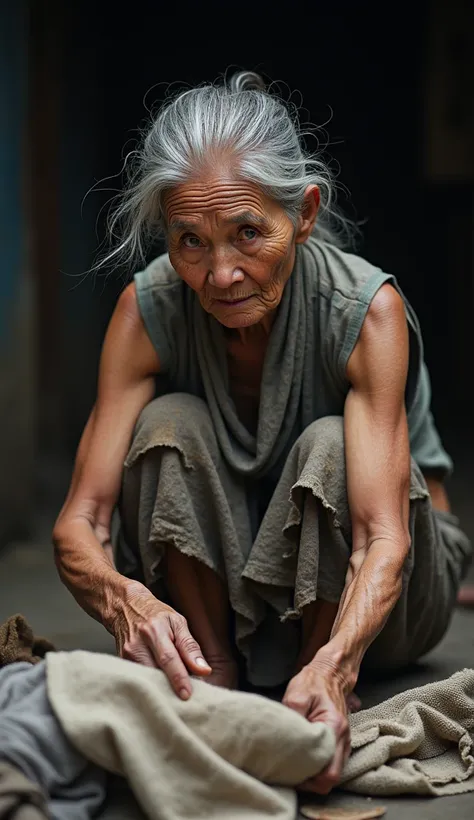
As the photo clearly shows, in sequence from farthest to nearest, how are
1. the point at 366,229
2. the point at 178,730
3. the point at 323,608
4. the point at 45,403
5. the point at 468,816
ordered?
the point at 366,229
the point at 45,403
the point at 323,608
the point at 468,816
the point at 178,730

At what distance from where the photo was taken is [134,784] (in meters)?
2.32

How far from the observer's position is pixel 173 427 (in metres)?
3.11

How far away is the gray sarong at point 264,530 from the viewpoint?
2986mm

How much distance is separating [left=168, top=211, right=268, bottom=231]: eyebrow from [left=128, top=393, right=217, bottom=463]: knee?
19.0 inches

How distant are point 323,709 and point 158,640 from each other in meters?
0.38

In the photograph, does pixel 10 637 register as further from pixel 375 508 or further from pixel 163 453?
pixel 375 508

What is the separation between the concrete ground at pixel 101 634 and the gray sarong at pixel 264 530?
20cm

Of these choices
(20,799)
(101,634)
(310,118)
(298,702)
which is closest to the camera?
(20,799)

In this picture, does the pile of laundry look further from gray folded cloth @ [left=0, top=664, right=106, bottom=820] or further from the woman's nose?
the woman's nose

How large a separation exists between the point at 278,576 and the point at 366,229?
6999 mm

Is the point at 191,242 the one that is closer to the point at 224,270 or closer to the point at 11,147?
the point at 224,270

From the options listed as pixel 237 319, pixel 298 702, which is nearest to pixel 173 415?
pixel 237 319

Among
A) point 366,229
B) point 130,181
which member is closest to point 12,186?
point 130,181

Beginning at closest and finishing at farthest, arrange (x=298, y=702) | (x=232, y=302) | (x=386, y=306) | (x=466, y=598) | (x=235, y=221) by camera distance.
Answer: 1. (x=298, y=702)
2. (x=235, y=221)
3. (x=232, y=302)
4. (x=386, y=306)
5. (x=466, y=598)
